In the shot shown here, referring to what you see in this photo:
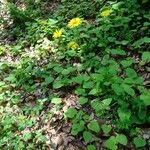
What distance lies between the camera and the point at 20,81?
5.04 meters

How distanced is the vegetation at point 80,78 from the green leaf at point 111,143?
0.04 ft

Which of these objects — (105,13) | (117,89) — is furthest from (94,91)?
(105,13)

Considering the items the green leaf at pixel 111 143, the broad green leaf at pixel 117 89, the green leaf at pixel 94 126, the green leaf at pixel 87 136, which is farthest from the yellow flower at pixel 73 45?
the green leaf at pixel 111 143

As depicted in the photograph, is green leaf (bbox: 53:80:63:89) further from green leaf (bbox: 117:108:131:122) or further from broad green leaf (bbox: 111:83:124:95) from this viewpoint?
green leaf (bbox: 117:108:131:122)

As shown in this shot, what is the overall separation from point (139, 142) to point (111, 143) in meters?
0.33

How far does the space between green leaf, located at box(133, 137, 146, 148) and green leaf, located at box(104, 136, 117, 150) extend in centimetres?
24

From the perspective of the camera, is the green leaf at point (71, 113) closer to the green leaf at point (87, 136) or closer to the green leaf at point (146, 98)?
the green leaf at point (87, 136)

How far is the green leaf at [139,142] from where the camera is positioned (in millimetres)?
3527

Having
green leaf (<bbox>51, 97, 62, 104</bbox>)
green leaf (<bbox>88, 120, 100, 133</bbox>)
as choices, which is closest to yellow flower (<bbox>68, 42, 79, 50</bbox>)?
green leaf (<bbox>51, 97, 62, 104</bbox>)

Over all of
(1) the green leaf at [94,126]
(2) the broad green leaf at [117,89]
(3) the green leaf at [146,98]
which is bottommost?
(1) the green leaf at [94,126]

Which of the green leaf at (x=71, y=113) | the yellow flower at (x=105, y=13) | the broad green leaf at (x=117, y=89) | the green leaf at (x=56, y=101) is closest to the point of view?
the broad green leaf at (x=117, y=89)

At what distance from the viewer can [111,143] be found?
3.60 metres

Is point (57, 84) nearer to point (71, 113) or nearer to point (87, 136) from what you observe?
point (71, 113)

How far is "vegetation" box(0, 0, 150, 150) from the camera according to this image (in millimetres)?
3822
